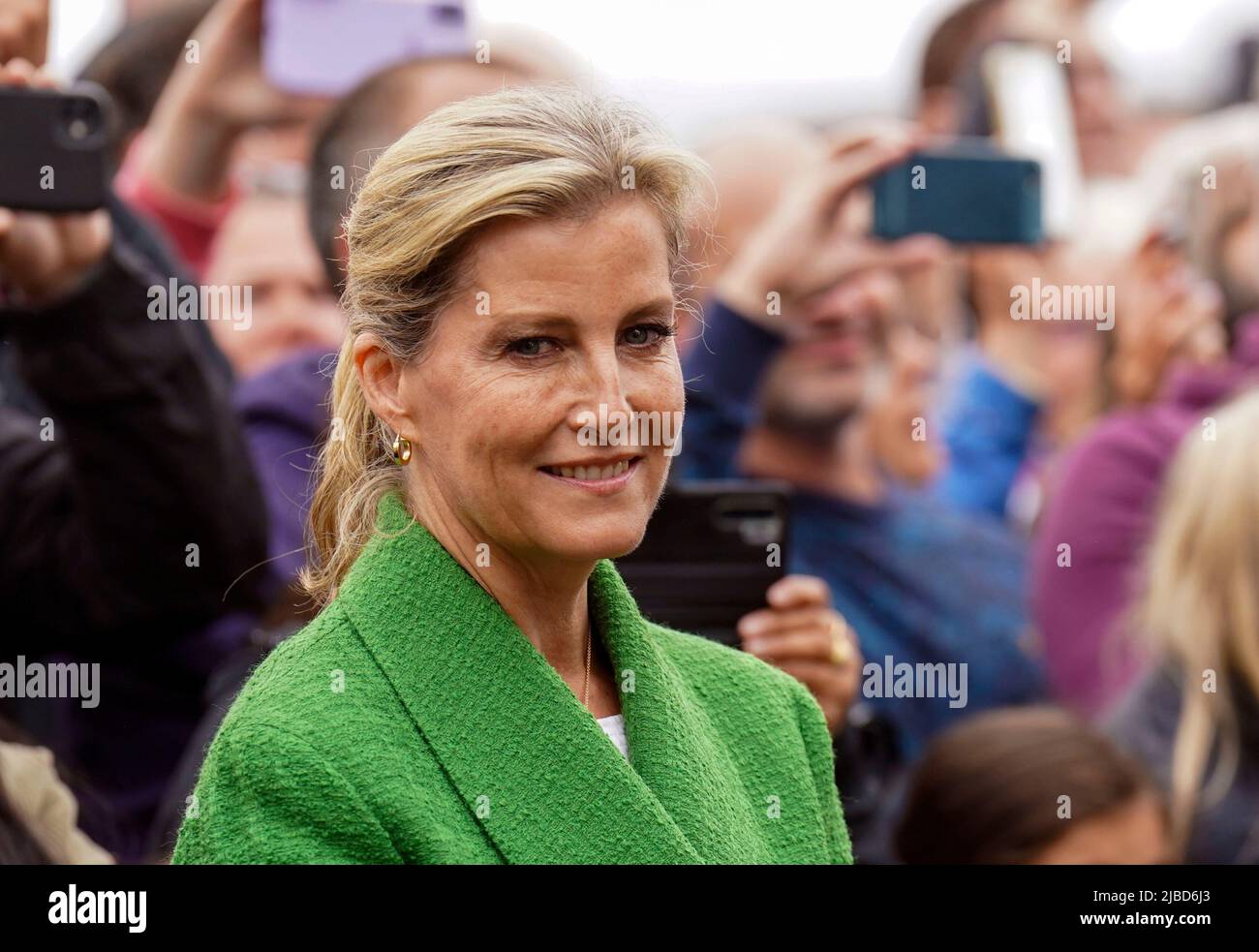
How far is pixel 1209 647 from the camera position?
2.99 m

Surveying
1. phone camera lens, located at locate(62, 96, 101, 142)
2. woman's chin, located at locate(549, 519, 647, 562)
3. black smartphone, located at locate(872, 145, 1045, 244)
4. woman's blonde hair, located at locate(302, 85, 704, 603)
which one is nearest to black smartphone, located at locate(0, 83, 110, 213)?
phone camera lens, located at locate(62, 96, 101, 142)

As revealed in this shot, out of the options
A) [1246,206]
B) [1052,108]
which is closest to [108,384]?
[1052,108]

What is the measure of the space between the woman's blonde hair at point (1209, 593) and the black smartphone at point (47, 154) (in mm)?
1814

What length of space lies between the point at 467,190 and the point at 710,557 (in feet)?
3.62

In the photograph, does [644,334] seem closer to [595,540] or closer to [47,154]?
[595,540]

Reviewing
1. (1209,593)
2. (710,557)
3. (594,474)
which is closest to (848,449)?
(1209,593)

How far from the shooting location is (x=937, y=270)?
3434mm

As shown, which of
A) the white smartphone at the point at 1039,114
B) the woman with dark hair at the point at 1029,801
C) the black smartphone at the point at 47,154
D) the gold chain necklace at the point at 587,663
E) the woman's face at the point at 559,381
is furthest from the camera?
the white smartphone at the point at 1039,114

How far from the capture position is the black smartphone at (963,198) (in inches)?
124

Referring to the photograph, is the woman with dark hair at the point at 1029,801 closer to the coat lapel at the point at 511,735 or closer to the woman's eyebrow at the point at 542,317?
the coat lapel at the point at 511,735

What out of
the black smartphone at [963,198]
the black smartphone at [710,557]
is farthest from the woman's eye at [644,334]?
the black smartphone at [963,198]

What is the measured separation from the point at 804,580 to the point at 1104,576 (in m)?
0.97

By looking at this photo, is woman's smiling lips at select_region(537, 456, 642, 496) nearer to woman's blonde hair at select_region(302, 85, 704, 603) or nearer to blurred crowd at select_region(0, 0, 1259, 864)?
woman's blonde hair at select_region(302, 85, 704, 603)

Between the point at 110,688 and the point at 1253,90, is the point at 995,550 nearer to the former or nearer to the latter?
the point at 1253,90
